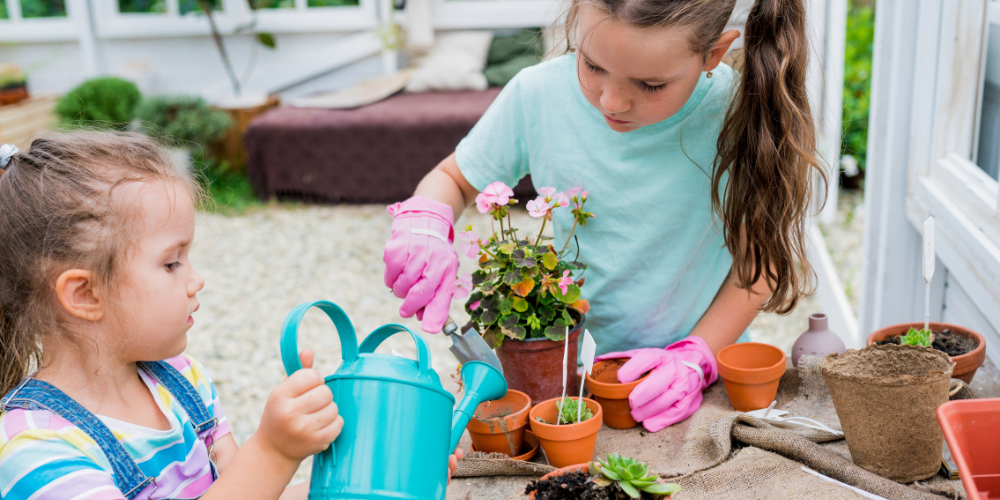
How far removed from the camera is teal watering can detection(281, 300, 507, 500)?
28.6 inches

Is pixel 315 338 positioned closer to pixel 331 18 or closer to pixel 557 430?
pixel 557 430

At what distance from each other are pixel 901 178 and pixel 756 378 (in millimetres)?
872

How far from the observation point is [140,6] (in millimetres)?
6121

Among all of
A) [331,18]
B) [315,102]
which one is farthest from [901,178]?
[331,18]

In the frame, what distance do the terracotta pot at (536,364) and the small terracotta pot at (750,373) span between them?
229 mm

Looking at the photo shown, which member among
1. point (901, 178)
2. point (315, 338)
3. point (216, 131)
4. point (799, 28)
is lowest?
point (315, 338)

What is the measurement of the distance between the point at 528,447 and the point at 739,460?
11.1 inches

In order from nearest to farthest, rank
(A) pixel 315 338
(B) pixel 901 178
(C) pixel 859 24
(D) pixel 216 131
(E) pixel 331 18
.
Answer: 1. (B) pixel 901 178
2. (A) pixel 315 338
3. (C) pixel 859 24
4. (D) pixel 216 131
5. (E) pixel 331 18

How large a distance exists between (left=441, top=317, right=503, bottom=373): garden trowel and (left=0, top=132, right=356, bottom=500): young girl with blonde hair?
0.22 metres

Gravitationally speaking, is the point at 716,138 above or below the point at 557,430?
above

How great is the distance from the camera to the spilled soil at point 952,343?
1.04 m

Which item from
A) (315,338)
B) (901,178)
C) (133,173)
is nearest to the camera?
(133,173)

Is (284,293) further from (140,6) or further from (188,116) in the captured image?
(140,6)

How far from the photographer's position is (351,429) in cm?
74
